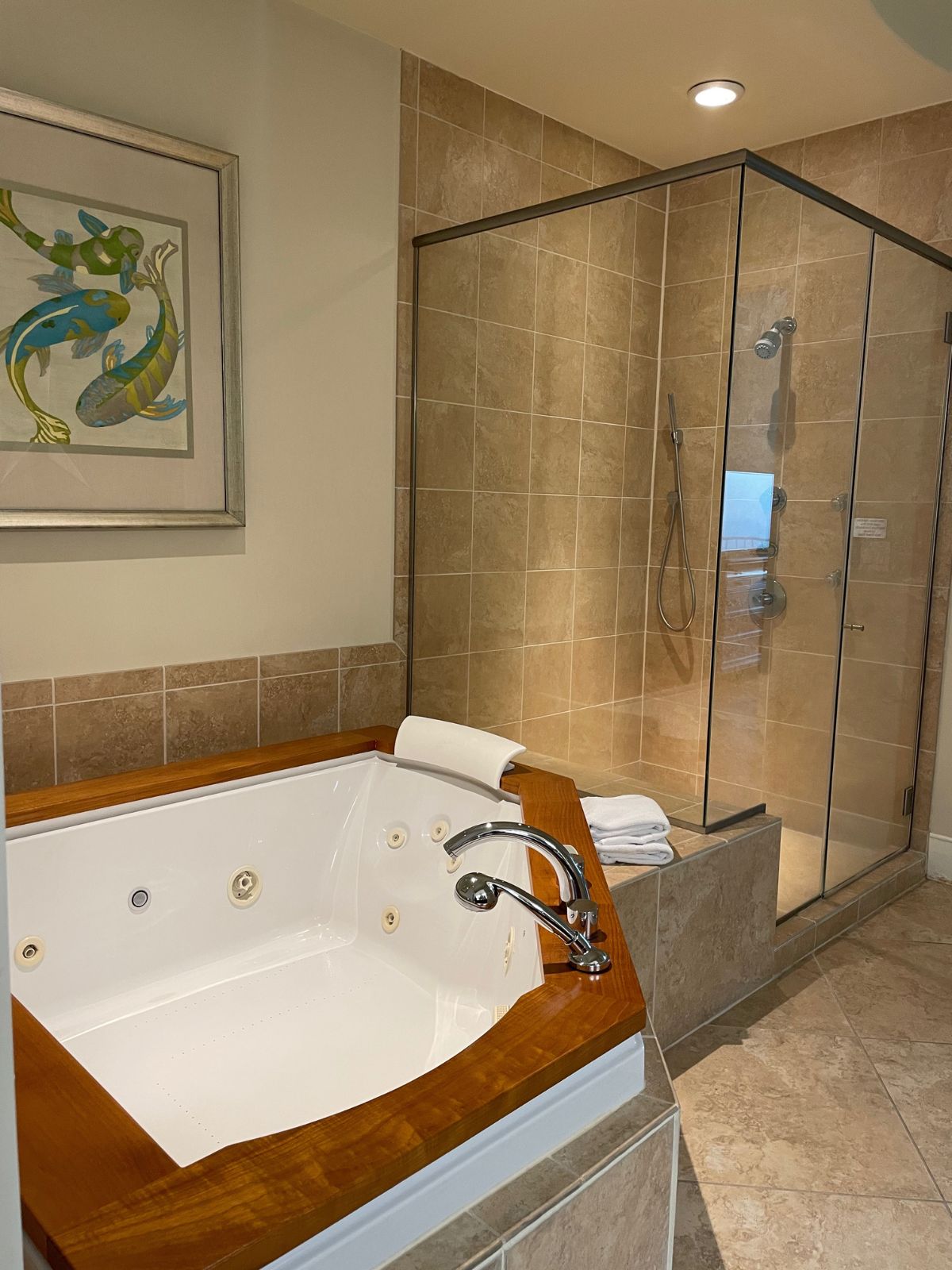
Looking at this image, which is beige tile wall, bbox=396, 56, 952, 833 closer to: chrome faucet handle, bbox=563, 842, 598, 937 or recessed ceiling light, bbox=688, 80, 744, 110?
recessed ceiling light, bbox=688, 80, 744, 110

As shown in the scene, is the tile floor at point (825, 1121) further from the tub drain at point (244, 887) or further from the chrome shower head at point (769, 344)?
the chrome shower head at point (769, 344)

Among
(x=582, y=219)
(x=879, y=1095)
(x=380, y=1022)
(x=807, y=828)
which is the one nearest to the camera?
(x=380, y=1022)

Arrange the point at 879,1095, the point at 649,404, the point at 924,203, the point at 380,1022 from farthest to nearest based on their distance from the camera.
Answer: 1. the point at 924,203
2. the point at 649,404
3. the point at 879,1095
4. the point at 380,1022

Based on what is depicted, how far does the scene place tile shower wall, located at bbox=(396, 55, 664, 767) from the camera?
2.55 meters

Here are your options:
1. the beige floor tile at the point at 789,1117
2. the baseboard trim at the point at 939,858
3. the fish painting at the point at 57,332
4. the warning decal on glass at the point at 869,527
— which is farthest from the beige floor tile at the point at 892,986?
the fish painting at the point at 57,332

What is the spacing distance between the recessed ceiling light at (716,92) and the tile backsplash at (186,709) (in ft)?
6.25

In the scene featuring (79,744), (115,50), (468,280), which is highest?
(115,50)

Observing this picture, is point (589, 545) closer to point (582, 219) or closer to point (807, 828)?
point (582, 219)

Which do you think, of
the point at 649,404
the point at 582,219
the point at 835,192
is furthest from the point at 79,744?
the point at 835,192

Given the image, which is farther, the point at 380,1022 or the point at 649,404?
the point at 649,404

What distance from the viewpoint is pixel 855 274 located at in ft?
8.59

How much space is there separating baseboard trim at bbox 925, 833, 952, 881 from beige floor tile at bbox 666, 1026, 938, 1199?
1.20 metres

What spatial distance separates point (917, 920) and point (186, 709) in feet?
7.76

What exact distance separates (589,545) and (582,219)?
87 centimetres
